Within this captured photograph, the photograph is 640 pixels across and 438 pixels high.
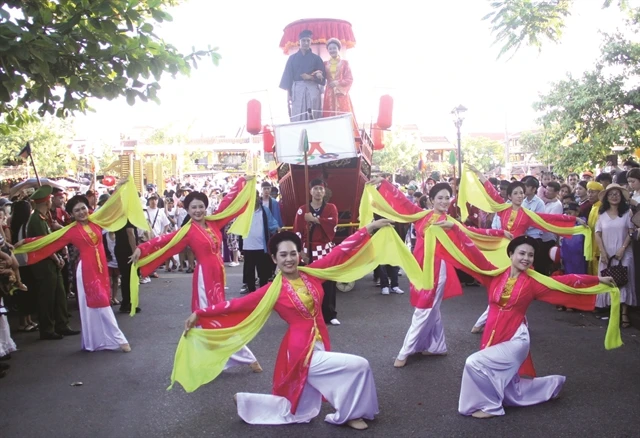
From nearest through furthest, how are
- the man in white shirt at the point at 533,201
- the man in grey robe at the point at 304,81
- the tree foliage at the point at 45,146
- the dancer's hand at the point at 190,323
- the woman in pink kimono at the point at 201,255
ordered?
the dancer's hand at the point at 190,323 → the woman in pink kimono at the point at 201,255 → the man in white shirt at the point at 533,201 → the man in grey robe at the point at 304,81 → the tree foliage at the point at 45,146

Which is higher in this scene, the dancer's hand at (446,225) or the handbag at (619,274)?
the dancer's hand at (446,225)

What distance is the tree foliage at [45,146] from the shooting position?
28500 millimetres

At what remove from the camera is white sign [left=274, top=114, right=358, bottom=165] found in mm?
8945

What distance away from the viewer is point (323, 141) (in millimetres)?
9016

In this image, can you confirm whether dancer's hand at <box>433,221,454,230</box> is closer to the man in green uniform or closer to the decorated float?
the decorated float

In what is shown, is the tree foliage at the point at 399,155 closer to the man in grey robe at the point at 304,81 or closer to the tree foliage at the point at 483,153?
the tree foliage at the point at 483,153

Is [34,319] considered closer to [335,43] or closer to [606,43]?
[335,43]

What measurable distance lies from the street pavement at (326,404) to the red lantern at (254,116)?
4353 millimetres

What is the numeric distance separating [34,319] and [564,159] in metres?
12.0

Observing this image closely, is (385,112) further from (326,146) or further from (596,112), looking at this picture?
(596,112)

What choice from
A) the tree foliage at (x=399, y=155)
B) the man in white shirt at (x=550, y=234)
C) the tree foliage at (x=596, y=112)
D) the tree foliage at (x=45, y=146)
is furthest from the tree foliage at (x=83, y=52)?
the tree foliage at (x=399, y=155)

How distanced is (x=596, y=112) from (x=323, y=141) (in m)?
8.08

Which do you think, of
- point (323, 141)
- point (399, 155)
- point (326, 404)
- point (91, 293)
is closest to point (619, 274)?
point (326, 404)

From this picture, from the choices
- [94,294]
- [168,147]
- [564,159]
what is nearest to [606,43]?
[564,159]
